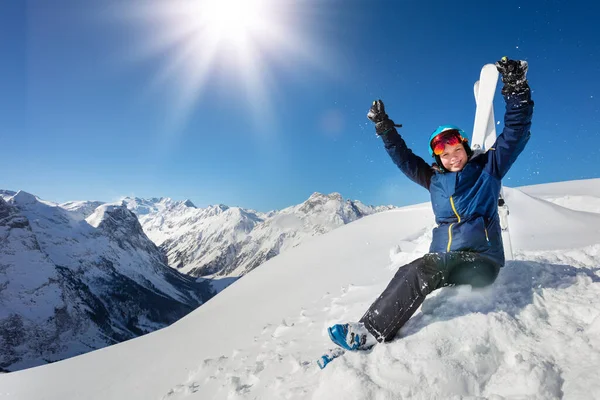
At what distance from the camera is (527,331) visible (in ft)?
9.07

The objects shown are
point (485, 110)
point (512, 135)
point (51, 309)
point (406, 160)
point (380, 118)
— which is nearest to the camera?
point (512, 135)

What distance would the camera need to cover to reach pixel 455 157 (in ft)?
13.3

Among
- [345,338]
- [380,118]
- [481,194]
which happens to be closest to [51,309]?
[380,118]

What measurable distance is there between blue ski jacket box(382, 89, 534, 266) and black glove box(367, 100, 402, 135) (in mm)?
1204

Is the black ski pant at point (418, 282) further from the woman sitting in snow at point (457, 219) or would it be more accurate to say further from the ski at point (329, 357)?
the ski at point (329, 357)

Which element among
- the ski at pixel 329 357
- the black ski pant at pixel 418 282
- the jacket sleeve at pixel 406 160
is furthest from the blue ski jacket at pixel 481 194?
the ski at pixel 329 357

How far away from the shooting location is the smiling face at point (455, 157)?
13.2 ft

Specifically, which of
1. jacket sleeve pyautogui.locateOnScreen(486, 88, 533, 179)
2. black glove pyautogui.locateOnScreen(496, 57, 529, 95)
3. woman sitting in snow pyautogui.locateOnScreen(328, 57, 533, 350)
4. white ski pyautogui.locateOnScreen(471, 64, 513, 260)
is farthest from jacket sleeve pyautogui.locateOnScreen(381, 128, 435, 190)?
white ski pyautogui.locateOnScreen(471, 64, 513, 260)

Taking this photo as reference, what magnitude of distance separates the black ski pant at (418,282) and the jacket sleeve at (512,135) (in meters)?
1.19

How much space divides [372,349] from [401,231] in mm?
7058

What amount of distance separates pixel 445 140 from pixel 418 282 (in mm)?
2007

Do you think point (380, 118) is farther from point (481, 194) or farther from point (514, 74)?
point (481, 194)

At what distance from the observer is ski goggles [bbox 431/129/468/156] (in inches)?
161

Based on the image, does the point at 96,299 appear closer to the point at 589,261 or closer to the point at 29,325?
the point at 29,325
